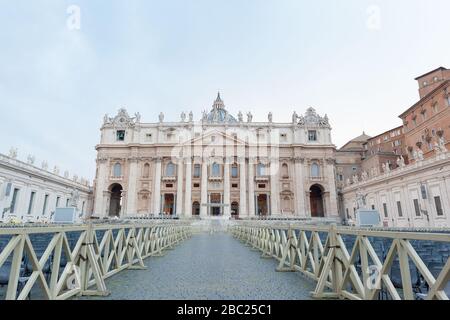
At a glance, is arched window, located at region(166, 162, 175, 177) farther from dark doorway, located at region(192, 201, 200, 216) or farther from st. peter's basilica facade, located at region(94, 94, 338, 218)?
dark doorway, located at region(192, 201, 200, 216)

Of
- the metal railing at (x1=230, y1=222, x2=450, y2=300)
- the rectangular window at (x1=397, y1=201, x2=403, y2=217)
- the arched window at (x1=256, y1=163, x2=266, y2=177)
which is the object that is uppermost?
the arched window at (x1=256, y1=163, x2=266, y2=177)

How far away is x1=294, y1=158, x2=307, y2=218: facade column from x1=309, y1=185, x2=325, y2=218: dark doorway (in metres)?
4.84

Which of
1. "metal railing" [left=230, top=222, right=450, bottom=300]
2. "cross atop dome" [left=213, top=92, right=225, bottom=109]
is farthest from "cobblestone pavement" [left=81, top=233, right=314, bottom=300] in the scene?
"cross atop dome" [left=213, top=92, right=225, bottom=109]

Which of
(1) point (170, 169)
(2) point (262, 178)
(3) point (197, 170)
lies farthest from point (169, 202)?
(2) point (262, 178)

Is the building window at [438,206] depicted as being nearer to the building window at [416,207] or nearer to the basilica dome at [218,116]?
the building window at [416,207]

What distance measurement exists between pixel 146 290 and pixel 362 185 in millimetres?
40542

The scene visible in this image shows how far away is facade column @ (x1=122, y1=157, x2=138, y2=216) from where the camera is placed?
47391mm

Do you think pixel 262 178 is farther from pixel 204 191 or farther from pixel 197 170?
pixel 197 170

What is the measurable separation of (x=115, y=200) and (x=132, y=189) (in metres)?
8.05

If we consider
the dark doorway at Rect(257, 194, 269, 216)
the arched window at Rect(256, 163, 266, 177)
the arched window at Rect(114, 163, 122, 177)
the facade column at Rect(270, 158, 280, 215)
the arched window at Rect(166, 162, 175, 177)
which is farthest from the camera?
the dark doorway at Rect(257, 194, 269, 216)

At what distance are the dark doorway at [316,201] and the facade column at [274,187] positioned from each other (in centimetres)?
836

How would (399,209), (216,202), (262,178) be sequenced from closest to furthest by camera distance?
1. (399,209)
2. (262,178)
3. (216,202)

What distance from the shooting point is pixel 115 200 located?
176 ft

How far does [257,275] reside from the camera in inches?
264
